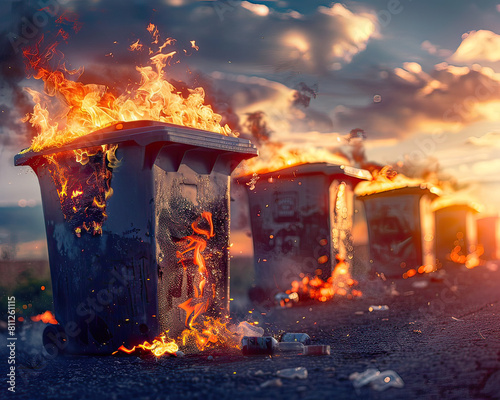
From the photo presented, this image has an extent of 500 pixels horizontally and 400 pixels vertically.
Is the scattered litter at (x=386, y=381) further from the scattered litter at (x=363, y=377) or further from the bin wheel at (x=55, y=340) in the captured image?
the bin wheel at (x=55, y=340)

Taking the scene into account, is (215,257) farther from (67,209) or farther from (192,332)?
(67,209)

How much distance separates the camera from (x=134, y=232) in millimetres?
5320

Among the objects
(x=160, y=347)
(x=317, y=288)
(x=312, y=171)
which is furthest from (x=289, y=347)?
(x=312, y=171)

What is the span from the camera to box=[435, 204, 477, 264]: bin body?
19125mm

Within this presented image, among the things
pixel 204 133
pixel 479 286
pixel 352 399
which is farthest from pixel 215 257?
pixel 479 286

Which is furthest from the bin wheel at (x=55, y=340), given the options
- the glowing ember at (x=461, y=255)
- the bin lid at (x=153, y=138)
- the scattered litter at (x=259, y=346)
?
the glowing ember at (x=461, y=255)

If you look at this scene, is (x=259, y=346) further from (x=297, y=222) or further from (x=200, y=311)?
(x=297, y=222)

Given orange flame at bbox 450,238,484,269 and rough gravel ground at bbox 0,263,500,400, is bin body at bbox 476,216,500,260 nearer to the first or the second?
orange flame at bbox 450,238,484,269

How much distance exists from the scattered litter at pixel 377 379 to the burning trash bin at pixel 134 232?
7.82ft

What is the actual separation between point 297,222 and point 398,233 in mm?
5235

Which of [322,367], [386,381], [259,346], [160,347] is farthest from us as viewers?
[160,347]

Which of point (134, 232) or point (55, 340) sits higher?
point (134, 232)

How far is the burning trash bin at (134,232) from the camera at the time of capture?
17.3 feet

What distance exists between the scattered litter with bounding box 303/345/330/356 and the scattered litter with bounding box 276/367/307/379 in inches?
Answer: 37.3
